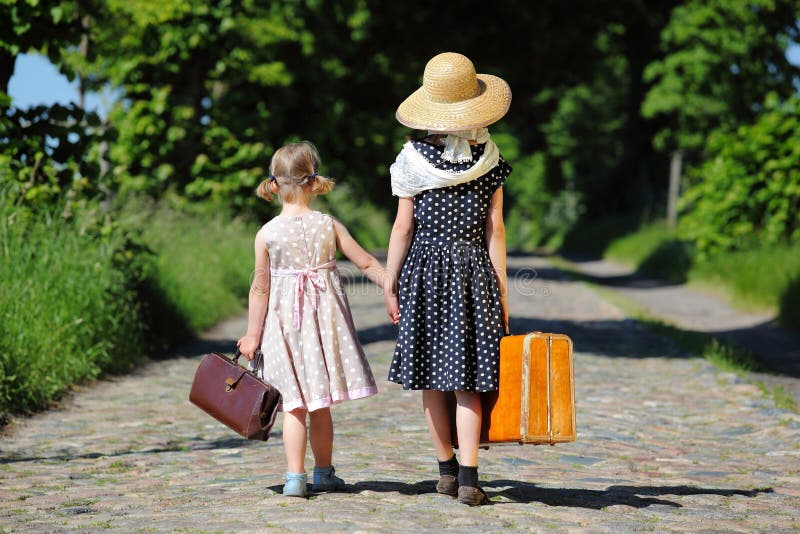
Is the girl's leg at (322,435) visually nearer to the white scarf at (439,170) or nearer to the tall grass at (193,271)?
the white scarf at (439,170)

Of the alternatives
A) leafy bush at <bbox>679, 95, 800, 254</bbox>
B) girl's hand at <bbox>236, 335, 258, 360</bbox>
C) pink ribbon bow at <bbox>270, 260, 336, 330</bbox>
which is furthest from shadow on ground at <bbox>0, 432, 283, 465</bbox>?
leafy bush at <bbox>679, 95, 800, 254</bbox>

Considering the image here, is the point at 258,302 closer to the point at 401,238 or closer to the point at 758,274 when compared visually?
the point at 401,238

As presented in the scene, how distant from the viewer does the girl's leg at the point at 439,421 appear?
16.5ft

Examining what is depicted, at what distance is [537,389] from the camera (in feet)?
15.7

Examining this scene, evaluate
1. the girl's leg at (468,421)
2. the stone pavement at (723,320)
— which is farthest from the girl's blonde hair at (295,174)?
the stone pavement at (723,320)

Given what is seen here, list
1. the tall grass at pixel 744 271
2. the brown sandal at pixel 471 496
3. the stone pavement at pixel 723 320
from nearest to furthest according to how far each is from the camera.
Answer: the brown sandal at pixel 471 496 < the stone pavement at pixel 723 320 < the tall grass at pixel 744 271

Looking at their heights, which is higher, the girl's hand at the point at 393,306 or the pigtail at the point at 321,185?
the pigtail at the point at 321,185

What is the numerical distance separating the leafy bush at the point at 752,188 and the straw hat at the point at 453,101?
41.5 feet

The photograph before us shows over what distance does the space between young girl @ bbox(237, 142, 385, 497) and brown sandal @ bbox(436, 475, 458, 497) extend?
1.55 ft

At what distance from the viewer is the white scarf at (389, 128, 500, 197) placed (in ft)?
16.3

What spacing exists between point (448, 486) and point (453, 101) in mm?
1699

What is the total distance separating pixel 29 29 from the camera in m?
9.94

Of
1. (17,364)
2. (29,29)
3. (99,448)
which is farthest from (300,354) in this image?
(29,29)

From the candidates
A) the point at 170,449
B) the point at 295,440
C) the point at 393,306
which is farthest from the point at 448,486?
the point at 170,449
